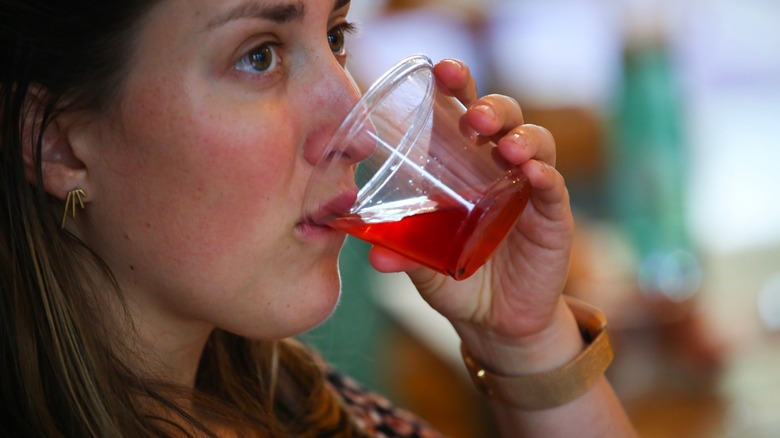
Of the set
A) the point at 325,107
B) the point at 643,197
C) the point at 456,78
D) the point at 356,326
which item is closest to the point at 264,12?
the point at 325,107

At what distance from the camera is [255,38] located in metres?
1.03

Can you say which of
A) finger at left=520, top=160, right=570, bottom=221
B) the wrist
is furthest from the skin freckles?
the wrist

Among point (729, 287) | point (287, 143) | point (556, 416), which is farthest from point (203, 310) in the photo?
point (729, 287)

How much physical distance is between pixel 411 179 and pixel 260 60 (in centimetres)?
22

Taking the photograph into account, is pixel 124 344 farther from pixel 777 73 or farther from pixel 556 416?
pixel 777 73

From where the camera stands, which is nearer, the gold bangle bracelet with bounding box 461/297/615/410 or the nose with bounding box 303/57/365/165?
the nose with bounding box 303/57/365/165

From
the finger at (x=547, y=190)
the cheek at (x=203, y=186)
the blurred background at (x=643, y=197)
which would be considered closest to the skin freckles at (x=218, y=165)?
the cheek at (x=203, y=186)

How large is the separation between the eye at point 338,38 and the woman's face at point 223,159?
Result: 3.3 inches

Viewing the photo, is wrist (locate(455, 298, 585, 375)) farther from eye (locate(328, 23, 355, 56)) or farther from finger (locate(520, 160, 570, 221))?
eye (locate(328, 23, 355, 56))

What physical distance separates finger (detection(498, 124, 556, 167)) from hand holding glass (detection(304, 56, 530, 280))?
1.6 inches

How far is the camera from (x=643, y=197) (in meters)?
3.22

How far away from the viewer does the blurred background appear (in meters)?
2.95

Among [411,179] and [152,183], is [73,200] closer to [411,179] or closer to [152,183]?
[152,183]

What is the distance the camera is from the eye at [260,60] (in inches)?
40.7
